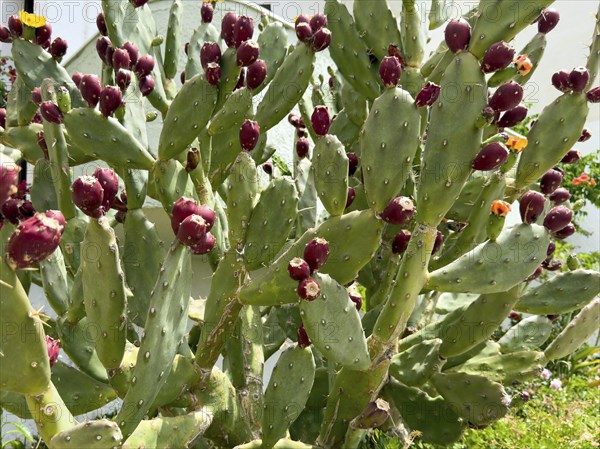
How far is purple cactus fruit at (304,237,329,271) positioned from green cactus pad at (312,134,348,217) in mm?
378

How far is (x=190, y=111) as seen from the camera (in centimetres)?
243

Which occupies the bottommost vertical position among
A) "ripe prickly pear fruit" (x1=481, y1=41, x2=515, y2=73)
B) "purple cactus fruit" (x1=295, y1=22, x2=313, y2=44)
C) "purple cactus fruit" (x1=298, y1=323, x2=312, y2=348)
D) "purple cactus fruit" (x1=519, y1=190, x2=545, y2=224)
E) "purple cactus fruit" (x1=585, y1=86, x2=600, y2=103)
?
"purple cactus fruit" (x1=298, y1=323, x2=312, y2=348)

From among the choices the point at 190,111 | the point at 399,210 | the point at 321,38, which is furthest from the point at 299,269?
the point at 321,38

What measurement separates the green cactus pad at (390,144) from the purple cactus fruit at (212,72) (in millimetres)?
628

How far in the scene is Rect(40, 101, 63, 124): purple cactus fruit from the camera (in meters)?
2.41

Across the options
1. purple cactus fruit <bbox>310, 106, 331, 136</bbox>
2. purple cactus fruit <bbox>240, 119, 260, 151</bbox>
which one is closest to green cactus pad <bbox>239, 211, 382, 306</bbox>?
purple cactus fruit <bbox>310, 106, 331, 136</bbox>

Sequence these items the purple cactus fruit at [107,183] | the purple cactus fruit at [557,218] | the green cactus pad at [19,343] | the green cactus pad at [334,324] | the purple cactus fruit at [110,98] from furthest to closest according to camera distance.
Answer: the purple cactus fruit at [557,218], the purple cactus fruit at [110,98], the green cactus pad at [334,324], the purple cactus fruit at [107,183], the green cactus pad at [19,343]

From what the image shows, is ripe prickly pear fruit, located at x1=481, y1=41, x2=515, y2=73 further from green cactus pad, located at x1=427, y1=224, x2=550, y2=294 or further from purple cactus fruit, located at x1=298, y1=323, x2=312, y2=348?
purple cactus fruit, located at x1=298, y1=323, x2=312, y2=348

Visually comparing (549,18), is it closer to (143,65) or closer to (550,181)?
(550,181)

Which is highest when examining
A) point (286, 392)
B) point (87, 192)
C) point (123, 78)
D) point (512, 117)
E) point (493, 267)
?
point (512, 117)

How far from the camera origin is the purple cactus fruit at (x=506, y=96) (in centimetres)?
210

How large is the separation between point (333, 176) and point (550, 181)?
3.67 feet

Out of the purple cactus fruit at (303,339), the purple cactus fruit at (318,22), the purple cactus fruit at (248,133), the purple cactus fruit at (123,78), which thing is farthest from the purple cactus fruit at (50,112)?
the purple cactus fruit at (303,339)

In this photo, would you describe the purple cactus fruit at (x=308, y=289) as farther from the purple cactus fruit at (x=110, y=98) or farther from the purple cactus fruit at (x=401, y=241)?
the purple cactus fruit at (x=110, y=98)
